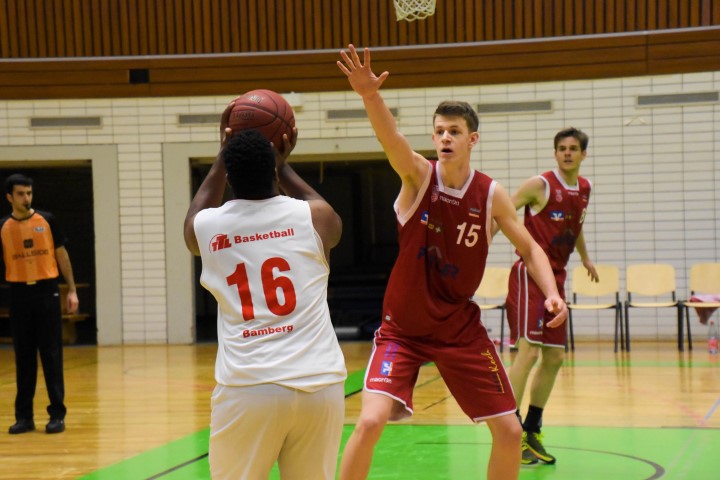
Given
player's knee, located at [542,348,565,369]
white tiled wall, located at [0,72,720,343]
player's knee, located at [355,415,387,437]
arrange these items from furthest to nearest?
1. white tiled wall, located at [0,72,720,343]
2. player's knee, located at [542,348,565,369]
3. player's knee, located at [355,415,387,437]

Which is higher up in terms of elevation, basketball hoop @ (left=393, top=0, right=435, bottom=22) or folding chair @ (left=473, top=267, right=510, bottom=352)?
basketball hoop @ (left=393, top=0, right=435, bottom=22)

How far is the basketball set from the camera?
346 centimetres

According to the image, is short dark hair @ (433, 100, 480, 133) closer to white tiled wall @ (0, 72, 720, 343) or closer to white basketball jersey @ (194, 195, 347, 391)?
white basketball jersey @ (194, 195, 347, 391)

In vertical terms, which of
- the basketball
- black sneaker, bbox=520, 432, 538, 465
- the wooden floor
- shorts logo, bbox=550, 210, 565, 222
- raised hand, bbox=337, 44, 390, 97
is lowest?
the wooden floor

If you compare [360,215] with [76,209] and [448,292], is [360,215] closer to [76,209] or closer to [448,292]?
[76,209]

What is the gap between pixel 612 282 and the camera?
1221 centimetres

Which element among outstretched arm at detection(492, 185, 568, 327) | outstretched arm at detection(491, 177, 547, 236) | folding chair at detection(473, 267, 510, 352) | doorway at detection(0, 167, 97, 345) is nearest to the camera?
outstretched arm at detection(492, 185, 568, 327)

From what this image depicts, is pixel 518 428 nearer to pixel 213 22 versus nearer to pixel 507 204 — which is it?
pixel 507 204

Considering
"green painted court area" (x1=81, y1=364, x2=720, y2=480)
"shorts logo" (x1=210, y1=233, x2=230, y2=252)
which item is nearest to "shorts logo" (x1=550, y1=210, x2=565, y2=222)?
"green painted court area" (x1=81, y1=364, x2=720, y2=480)

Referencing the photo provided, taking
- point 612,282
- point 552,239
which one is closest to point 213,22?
point 612,282

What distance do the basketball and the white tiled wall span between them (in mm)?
10001

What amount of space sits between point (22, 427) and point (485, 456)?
347 centimetres

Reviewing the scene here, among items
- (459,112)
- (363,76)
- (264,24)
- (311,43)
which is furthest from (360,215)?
(363,76)

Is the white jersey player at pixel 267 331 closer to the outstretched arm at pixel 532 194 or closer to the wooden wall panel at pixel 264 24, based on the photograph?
the outstretched arm at pixel 532 194
